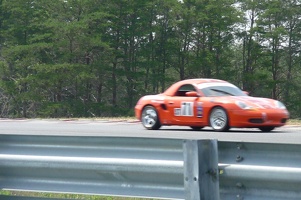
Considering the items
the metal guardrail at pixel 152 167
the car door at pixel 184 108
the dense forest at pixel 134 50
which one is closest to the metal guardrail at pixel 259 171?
the metal guardrail at pixel 152 167

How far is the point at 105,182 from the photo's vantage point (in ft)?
14.6

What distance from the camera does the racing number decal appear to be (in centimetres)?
1441

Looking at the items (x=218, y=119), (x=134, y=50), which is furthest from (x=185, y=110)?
(x=134, y=50)

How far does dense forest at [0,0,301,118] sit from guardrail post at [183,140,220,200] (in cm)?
3956

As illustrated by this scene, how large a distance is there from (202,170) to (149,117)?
1121cm

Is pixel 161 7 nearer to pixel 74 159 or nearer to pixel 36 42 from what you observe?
pixel 36 42

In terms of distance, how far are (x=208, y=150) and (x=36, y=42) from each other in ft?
141

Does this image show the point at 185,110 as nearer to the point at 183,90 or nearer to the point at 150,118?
the point at 183,90

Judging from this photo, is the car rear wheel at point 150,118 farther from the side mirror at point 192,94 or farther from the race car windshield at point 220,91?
the race car windshield at point 220,91

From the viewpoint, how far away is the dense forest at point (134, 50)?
44.4 meters

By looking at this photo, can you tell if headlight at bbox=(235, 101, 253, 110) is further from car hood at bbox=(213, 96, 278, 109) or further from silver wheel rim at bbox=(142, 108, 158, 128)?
silver wheel rim at bbox=(142, 108, 158, 128)

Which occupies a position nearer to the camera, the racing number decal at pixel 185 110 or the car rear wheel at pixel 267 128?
the car rear wheel at pixel 267 128

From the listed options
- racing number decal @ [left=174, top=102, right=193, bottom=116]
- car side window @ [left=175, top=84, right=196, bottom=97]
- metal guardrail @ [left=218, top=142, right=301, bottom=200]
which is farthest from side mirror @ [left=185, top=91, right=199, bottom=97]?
metal guardrail @ [left=218, top=142, right=301, bottom=200]

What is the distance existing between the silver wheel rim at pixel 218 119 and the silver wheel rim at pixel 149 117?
167cm
